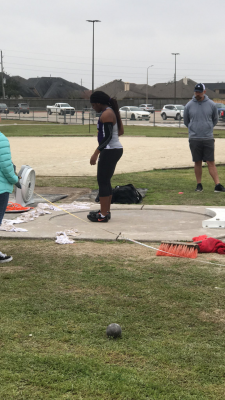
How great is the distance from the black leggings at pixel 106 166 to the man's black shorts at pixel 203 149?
3.30 m

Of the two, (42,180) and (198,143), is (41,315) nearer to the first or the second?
(198,143)

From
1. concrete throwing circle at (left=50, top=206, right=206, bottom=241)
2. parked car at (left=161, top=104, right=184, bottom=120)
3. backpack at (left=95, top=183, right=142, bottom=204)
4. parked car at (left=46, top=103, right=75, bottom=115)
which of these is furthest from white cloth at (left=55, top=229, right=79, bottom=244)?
parked car at (left=46, top=103, right=75, bottom=115)

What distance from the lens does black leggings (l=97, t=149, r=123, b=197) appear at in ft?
23.2

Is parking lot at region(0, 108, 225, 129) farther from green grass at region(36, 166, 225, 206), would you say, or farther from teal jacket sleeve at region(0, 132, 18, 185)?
teal jacket sleeve at region(0, 132, 18, 185)

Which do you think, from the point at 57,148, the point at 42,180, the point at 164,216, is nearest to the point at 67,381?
the point at 164,216

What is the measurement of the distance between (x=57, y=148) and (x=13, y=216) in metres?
12.7

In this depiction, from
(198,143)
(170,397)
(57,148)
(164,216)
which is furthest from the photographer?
(57,148)

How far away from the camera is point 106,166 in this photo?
7121mm

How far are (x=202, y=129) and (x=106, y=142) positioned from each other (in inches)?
140

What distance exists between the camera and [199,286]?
4.56 m

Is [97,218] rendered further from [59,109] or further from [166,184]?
[59,109]

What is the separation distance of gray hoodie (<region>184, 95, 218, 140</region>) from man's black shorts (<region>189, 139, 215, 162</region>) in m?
0.09

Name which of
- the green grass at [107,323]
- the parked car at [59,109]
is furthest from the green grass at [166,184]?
the parked car at [59,109]

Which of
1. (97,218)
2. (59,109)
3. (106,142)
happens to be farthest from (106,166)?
(59,109)
